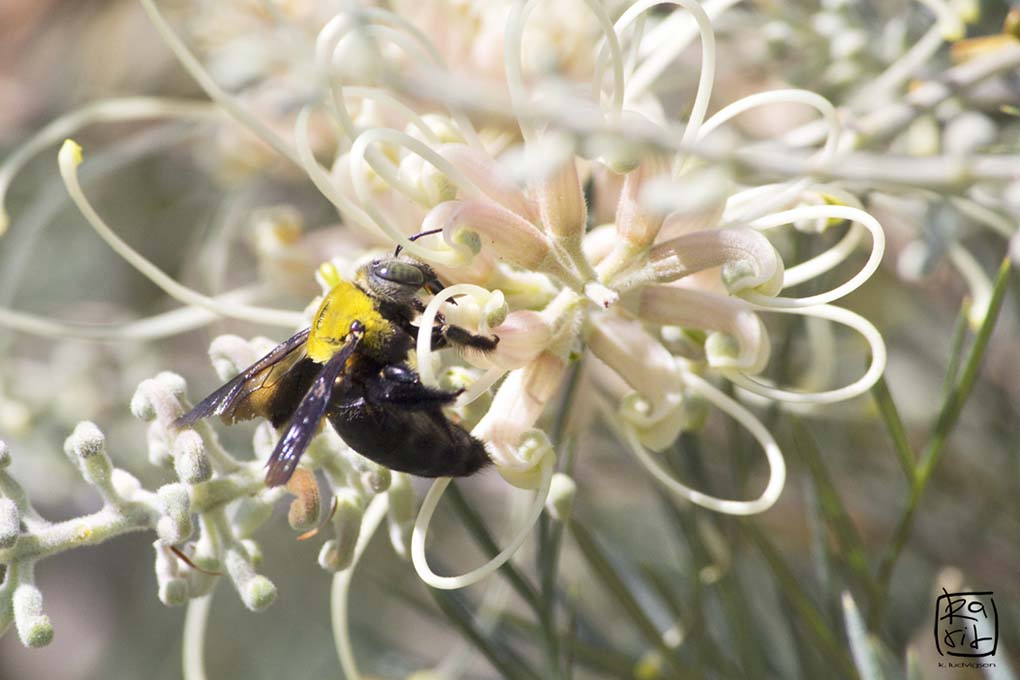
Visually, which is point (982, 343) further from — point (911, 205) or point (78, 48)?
point (78, 48)

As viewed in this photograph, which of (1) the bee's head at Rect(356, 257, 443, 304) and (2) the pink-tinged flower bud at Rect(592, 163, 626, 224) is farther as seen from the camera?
(2) the pink-tinged flower bud at Rect(592, 163, 626, 224)

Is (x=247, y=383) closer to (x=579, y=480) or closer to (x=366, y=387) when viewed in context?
(x=366, y=387)

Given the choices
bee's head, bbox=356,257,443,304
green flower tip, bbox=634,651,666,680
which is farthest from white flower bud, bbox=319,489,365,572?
green flower tip, bbox=634,651,666,680

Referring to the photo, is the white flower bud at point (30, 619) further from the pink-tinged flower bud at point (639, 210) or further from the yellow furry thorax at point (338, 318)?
the pink-tinged flower bud at point (639, 210)

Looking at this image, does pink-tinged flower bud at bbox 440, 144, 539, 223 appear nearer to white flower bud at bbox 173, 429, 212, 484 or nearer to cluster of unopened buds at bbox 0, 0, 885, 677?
cluster of unopened buds at bbox 0, 0, 885, 677

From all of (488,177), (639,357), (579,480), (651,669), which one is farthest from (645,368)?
(579,480)

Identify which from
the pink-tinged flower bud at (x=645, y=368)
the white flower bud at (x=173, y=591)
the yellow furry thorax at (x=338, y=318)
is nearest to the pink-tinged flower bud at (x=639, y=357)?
the pink-tinged flower bud at (x=645, y=368)

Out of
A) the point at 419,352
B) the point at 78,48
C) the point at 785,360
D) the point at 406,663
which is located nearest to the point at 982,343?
the point at 785,360

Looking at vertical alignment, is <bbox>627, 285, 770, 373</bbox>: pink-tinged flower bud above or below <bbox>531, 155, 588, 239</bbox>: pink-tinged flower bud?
below
